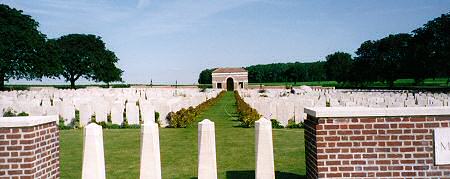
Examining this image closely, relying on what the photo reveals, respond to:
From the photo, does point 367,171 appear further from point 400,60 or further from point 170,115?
point 400,60

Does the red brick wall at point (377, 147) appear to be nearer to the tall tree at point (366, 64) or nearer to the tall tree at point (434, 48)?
the tall tree at point (434, 48)

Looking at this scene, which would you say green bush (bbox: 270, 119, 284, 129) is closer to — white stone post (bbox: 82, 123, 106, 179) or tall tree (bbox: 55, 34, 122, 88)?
white stone post (bbox: 82, 123, 106, 179)

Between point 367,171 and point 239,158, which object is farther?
point 239,158

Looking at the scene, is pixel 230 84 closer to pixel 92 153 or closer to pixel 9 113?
pixel 9 113

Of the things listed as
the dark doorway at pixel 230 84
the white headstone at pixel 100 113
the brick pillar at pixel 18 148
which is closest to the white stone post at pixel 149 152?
the brick pillar at pixel 18 148

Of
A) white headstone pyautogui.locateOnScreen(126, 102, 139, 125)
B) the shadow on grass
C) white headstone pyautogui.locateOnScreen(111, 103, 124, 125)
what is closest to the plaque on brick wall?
the shadow on grass

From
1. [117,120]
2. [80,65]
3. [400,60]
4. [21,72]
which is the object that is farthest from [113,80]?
[117,120]

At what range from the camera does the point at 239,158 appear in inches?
354

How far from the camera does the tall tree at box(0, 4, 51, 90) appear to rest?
143 feet

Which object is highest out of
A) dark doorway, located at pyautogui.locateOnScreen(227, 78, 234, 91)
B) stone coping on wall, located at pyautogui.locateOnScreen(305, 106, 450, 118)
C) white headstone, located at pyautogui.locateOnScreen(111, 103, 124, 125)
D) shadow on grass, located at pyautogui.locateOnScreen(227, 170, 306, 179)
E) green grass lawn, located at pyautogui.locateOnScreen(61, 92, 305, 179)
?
dark doorway, located at pyautogui.locateOnScreen(227, 78, 234, 91)

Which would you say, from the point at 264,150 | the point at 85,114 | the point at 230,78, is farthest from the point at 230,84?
the point at 264,150

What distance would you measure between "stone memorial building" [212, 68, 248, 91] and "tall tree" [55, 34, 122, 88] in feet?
69.0

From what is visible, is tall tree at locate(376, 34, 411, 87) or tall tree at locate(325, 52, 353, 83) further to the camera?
tall tree at locate(325, 52, 353, 83)

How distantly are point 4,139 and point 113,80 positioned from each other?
63.3 meters
